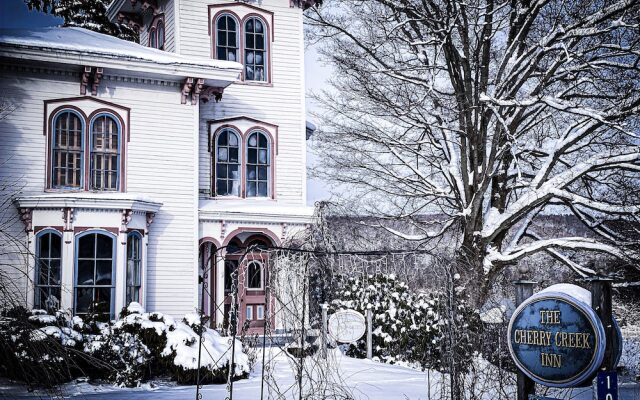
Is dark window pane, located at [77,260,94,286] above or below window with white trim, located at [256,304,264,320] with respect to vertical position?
above

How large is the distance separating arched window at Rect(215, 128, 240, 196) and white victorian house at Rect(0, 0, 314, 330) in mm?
38

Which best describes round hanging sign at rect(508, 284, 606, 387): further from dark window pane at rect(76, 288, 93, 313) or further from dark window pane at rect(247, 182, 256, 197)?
dark window pane at rect(247, 182, 256, 197)

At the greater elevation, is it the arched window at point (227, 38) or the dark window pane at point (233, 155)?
the arched window at point (227, 38)

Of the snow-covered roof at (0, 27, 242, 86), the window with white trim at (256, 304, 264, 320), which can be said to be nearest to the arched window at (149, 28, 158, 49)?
the snow-covered roof at (0, 27, 242, 86)

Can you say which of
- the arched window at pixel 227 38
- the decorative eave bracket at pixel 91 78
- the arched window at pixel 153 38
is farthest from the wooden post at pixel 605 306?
the arched window at pixel 153 38

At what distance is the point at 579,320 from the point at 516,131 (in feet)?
48.4

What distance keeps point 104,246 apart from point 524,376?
1216cm

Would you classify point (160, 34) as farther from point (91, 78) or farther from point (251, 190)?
point (251, 190)

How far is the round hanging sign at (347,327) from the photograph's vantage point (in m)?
12.9

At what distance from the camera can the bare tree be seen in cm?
1633

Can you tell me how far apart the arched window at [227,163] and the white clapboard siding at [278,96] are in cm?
30

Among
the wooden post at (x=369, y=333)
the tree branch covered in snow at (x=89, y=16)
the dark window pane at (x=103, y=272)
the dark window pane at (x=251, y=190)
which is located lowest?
the wooden post at (x=369, y=333)

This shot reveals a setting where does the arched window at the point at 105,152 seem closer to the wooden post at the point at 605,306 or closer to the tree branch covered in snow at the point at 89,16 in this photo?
the wooden post at the point at 605,306

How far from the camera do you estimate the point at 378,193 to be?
20.1m
